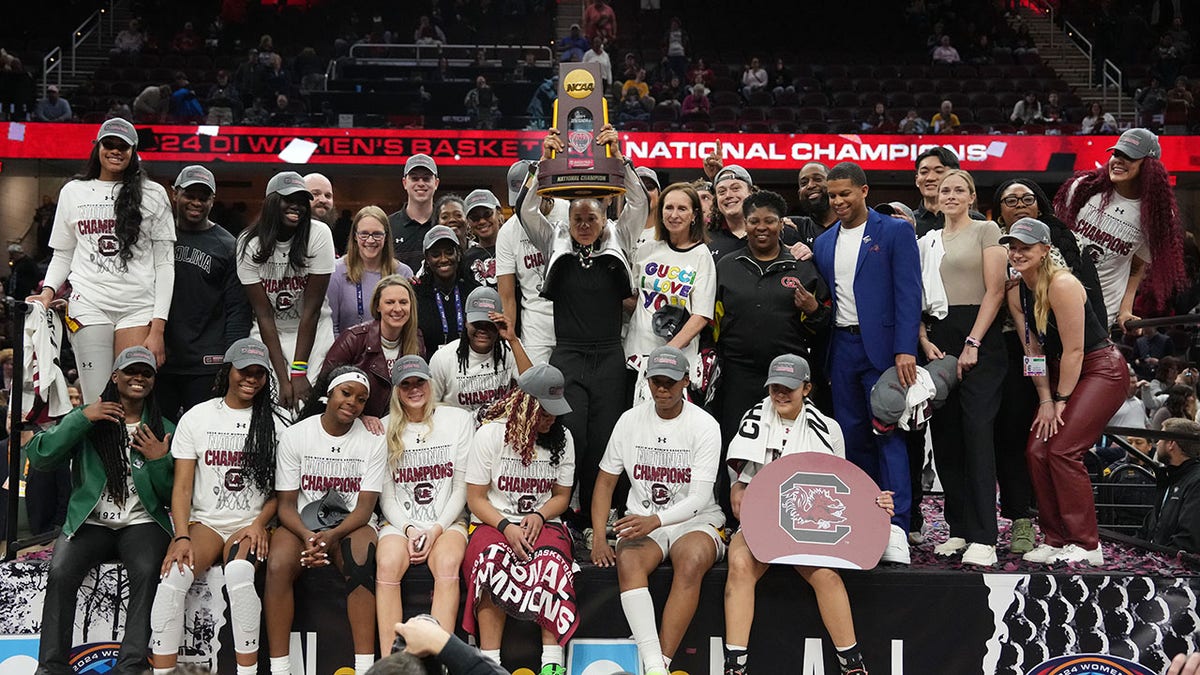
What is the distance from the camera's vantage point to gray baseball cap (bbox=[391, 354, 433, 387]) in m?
4.92

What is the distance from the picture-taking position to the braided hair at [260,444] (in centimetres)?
492

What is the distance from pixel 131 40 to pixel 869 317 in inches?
626

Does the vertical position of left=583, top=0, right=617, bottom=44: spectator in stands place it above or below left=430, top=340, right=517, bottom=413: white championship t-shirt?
above

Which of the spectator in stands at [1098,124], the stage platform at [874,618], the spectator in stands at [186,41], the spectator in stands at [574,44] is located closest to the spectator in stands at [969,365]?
the stage platform at [874,618]

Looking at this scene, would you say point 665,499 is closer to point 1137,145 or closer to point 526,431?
point 526,431

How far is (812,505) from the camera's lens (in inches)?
189

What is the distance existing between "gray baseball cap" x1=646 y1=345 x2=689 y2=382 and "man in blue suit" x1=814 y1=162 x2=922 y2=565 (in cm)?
82

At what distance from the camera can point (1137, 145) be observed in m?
5.38

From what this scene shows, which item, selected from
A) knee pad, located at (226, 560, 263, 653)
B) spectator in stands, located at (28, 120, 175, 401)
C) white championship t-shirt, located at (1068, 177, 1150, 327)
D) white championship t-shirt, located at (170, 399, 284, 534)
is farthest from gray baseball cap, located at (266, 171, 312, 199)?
white championship t-shirt, located at (1068, 177, 1150, 327)

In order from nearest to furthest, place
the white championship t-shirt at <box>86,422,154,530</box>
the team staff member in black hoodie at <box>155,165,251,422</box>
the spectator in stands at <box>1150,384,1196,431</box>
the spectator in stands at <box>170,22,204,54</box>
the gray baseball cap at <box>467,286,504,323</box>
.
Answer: the white championship t-shirt at <box>86,422,154,530</box>
the gray baseball cap at <box>467,286,504,323</box>
the team staff member in black hoodie at <box>155,165,251,422</box>
the spectator in stands at <box>1150,384,1196,431</box>
the spectator in stands at <box>170,22,204,54</box>

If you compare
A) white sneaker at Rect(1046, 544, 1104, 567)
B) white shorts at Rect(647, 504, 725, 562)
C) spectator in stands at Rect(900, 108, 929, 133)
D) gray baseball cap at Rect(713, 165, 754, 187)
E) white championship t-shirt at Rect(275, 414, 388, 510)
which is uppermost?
spectator in stands at Rect(900, 108, 929, 133)

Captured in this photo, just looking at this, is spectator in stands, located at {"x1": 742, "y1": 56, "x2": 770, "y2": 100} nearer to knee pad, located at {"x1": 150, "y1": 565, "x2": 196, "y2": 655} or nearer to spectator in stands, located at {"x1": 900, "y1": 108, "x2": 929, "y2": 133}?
spectator in stands, located at {"x1": 900, "y1": 108, "x2": 929, "y2": 133}

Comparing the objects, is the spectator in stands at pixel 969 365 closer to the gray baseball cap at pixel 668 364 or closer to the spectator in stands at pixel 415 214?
the gray baseball cap at pixel 668 364

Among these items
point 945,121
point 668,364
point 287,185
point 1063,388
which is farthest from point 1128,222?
point 945,121
